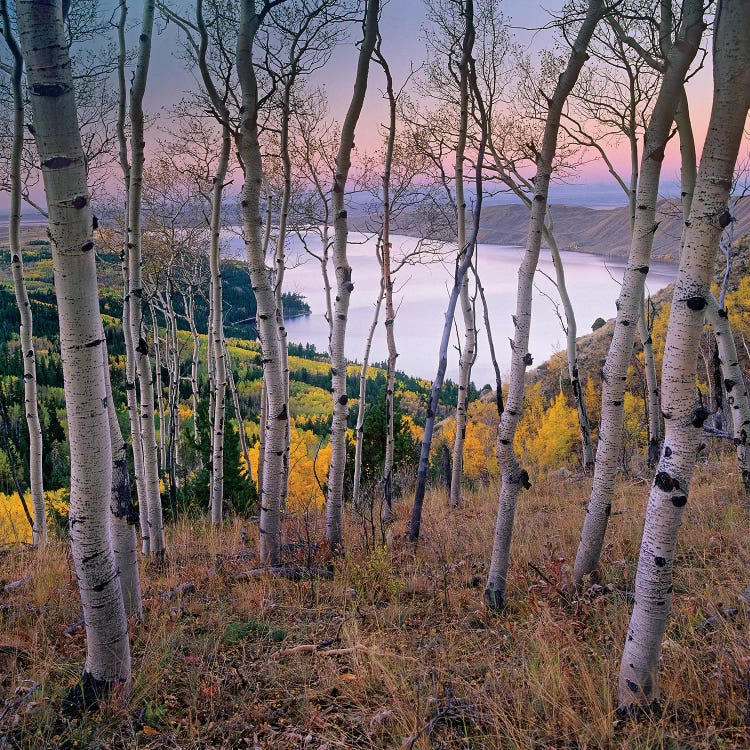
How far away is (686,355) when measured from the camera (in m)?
2.03

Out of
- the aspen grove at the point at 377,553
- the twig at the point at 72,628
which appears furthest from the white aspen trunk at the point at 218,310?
the twig at the point at 72,628

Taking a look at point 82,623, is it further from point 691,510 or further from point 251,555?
point 691,510

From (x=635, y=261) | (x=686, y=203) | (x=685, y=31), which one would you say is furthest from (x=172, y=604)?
(x=686, y=203)

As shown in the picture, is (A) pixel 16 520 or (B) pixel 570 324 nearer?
(B) pixel 570 324

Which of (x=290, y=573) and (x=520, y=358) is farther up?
(x=520, y=358)

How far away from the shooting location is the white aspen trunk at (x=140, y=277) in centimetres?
423

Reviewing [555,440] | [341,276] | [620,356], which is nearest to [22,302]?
[341,276]

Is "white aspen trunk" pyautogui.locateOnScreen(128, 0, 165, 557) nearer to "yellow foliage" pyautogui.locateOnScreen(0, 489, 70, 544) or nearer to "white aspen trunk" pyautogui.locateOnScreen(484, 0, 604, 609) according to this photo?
"yellow foliage" pyautogui.locateOnScreen(0, 489, 70, 544)

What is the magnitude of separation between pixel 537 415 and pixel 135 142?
31395mm

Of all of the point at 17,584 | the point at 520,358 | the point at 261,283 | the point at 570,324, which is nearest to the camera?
the point at 520,358

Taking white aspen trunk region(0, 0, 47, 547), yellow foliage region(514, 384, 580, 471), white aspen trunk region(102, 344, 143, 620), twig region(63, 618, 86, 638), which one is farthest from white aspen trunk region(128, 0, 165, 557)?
yellow foliage region(514, 384, 580, 471)

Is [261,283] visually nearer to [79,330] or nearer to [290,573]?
[79,330]

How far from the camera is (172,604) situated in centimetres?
381

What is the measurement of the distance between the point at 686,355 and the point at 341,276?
11.3 feet
